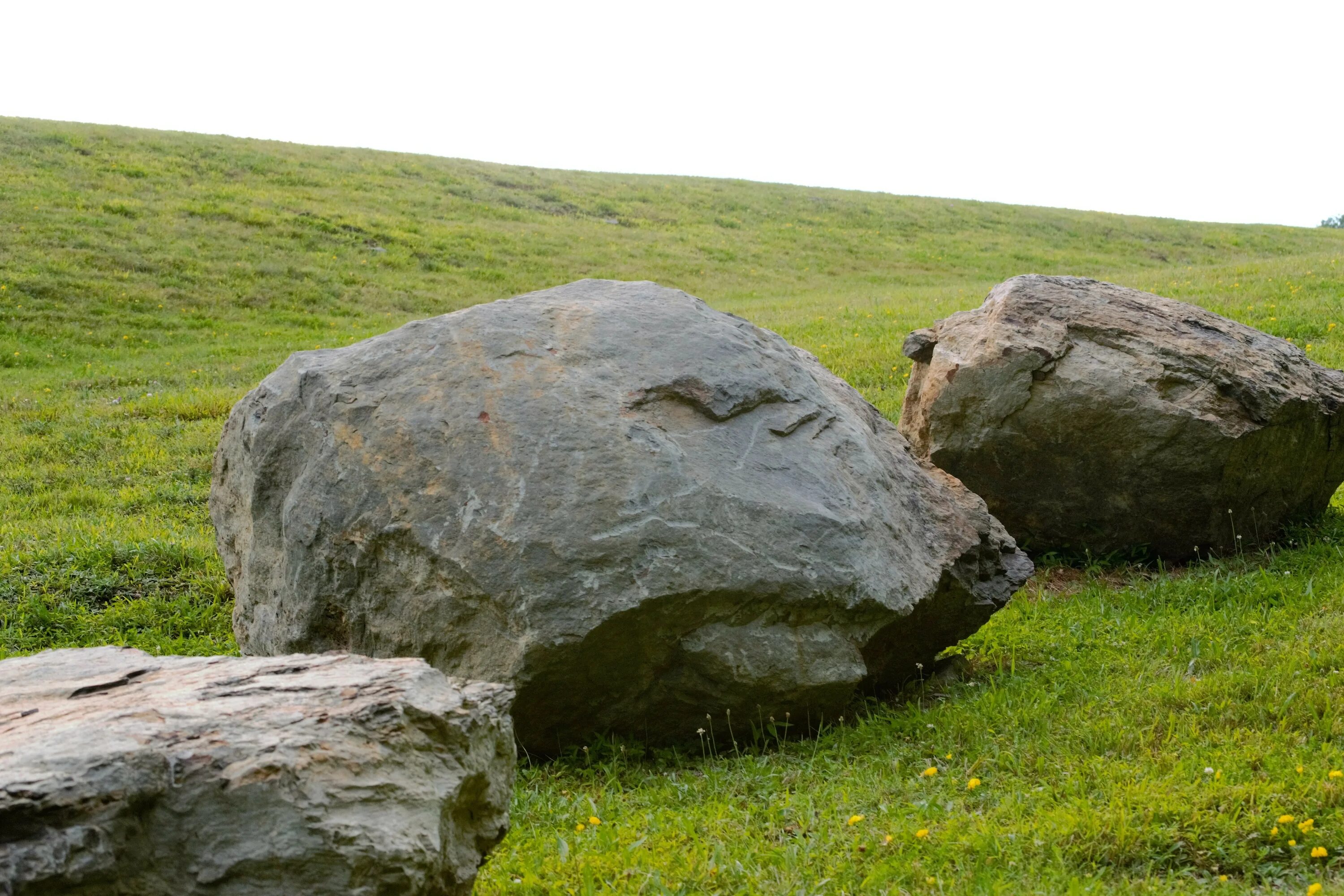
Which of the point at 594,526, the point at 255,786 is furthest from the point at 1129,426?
the point at 255,786

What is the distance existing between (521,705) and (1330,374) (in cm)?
661

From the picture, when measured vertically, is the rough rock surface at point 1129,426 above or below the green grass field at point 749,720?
above

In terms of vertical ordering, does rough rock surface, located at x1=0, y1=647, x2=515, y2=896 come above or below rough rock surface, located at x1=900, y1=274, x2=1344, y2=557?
below

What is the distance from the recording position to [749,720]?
5.46 m

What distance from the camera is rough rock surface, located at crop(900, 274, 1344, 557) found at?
298 inches

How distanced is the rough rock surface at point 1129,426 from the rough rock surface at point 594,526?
188cm

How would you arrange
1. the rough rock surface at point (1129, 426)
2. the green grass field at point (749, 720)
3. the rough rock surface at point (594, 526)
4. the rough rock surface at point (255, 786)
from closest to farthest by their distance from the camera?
the rough rock surface at point (255, 786)
the green grass field at point (749, 720)
the rough rock surface at point (594, 526)
the rough rock surface at point (1129, 426)

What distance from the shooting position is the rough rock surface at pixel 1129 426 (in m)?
7.56

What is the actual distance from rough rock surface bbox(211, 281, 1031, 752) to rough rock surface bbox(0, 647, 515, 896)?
4.60ft

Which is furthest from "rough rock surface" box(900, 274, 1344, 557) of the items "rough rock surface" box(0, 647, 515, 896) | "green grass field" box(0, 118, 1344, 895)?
"rough rock surface" box(0, 647, 515, 896)

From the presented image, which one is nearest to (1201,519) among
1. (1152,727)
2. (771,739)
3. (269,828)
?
(1152,727)

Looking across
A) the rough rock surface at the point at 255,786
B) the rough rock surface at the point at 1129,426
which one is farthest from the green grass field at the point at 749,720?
the rough rock surface at the point at 255,786

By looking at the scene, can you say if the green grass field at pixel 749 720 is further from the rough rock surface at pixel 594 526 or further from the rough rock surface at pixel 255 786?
the rough rock surface at pixel 255 786

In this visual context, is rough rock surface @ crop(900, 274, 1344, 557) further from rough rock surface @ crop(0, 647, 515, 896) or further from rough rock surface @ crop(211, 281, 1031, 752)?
rough rock surface @ crop(0, 647, 515, 896)
